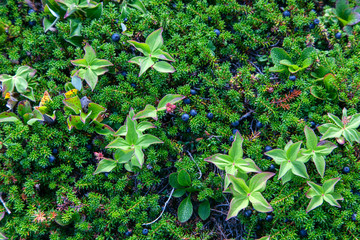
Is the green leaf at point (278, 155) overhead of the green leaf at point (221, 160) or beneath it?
overhead

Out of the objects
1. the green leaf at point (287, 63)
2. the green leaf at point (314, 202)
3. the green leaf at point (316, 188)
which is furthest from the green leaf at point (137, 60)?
the green leaf at point (314, 202)

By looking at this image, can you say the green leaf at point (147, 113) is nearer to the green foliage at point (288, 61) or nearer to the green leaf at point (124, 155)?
the green leaf at point (124, 155)

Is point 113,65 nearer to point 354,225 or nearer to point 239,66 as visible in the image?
point 239,66

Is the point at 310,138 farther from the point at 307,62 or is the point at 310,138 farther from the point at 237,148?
the point at 307,62

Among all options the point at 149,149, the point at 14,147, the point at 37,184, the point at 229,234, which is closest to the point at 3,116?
the point at 14,147

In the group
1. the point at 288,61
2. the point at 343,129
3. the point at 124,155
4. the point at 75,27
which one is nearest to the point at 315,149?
the point at 343,129
